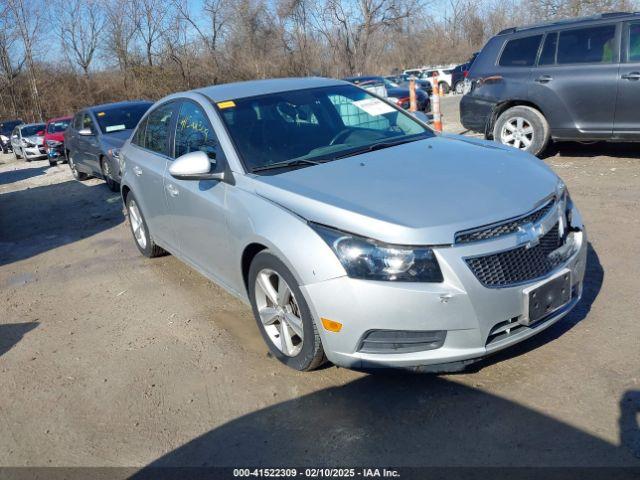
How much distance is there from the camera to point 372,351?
3.07 metres

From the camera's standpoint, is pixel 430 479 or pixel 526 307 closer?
pixel 430 479

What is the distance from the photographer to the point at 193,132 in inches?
181

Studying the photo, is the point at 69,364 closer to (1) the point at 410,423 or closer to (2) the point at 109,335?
(2) the point at 109,335

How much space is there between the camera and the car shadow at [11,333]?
464cm

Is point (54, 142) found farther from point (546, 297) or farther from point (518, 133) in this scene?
point (546, 297)

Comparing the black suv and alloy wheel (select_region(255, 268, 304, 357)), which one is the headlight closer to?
alloy wheel (select_region(255, 268, 304, 357))

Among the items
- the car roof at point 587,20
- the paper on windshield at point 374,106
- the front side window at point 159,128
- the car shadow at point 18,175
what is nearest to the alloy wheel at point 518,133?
the car roof at point 587,20

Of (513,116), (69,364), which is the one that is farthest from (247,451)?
(513,116)

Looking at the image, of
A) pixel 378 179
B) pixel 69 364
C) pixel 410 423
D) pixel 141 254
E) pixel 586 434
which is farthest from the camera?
pixel 141 254

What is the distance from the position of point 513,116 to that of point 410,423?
658 cm

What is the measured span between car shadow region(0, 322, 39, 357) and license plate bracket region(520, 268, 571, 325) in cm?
374

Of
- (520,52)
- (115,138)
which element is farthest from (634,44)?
(115,138)

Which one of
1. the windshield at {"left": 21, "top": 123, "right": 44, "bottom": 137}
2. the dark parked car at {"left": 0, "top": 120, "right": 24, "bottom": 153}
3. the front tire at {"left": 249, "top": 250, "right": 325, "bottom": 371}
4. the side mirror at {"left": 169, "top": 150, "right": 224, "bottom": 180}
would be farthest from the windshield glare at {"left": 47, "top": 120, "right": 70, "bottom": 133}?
the front tire at {"left": 249, "top": 250, "right": 325, "bottom": 371}

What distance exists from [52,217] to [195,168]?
6.65 metres
